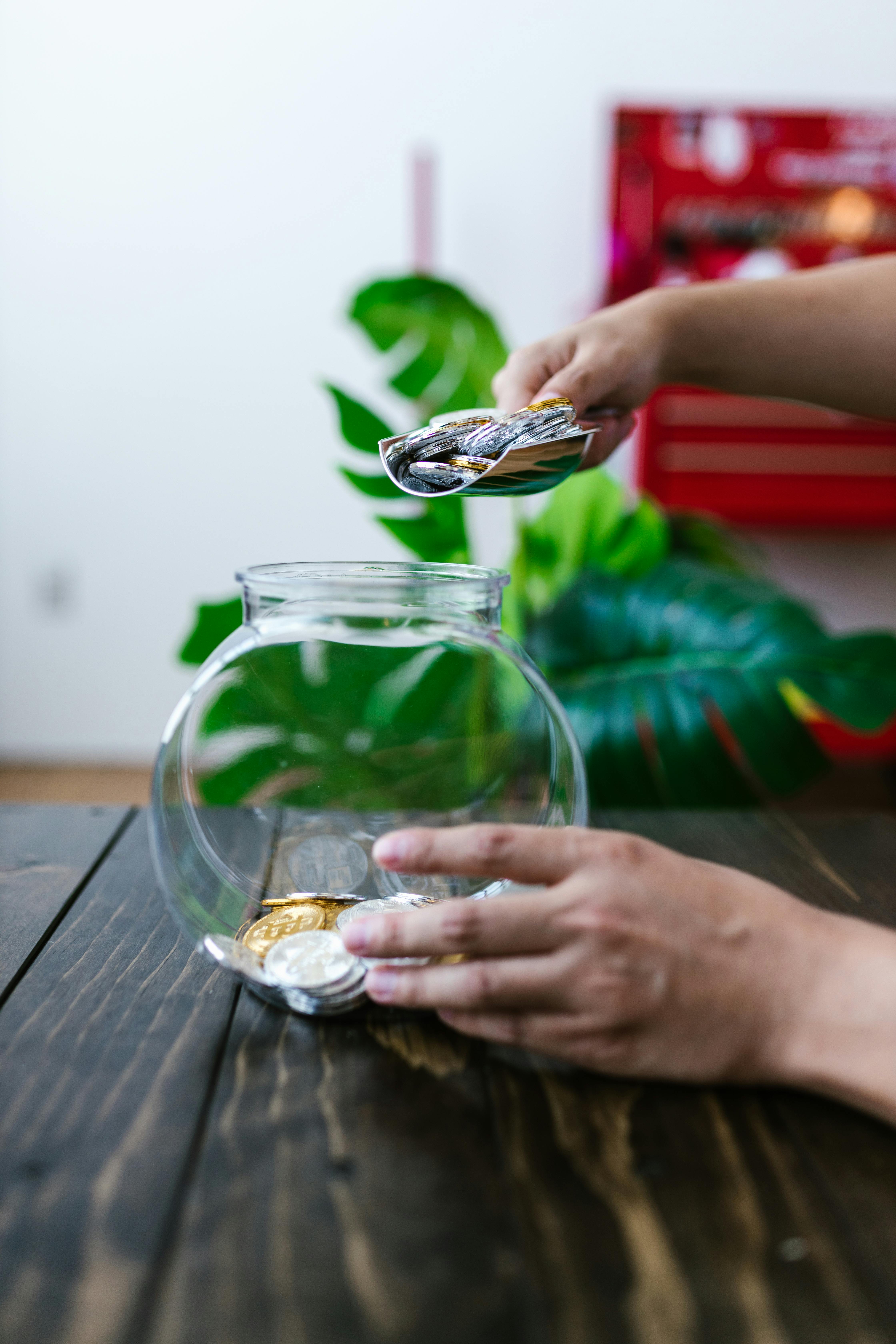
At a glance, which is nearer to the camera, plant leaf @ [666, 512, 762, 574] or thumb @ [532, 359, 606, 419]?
thumb @ [532, 359, 606, 419]

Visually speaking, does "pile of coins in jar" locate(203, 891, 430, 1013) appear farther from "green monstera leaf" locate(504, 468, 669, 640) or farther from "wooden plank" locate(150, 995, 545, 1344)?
"green monstera leaf" locate(504, 468, 669, 640)

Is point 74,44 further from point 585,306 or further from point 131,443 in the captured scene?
point 585,306

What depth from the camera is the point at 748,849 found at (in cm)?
85

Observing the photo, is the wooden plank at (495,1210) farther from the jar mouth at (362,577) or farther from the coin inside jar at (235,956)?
the jar mouth at (362,577)

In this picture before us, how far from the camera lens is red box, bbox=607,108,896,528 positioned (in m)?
2.42

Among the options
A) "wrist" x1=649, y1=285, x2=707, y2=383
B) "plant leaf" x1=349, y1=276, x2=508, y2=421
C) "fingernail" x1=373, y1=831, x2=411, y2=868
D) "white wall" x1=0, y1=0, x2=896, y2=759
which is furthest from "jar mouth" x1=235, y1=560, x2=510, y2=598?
"white wall" x1=0, y1=0, x2=896, y2=759

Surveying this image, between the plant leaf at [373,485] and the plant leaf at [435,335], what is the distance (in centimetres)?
38

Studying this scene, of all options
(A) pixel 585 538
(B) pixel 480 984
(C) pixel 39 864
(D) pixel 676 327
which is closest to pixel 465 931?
(B) pixel 480 984

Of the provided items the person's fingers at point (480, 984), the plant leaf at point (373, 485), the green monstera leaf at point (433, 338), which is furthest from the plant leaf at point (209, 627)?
the person's fingers at point (480, 984)

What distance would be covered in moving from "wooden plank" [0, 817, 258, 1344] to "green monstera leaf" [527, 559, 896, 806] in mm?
709

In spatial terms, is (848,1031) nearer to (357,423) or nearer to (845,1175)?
(845,1175)

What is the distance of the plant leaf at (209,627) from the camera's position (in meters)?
1.17

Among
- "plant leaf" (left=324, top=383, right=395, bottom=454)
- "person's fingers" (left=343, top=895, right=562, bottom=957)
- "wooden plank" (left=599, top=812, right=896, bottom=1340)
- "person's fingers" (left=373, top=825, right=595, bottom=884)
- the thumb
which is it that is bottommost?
"wooden plank" (left=599, top=812, right=896, bottom=1340)

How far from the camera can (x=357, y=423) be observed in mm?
1208
